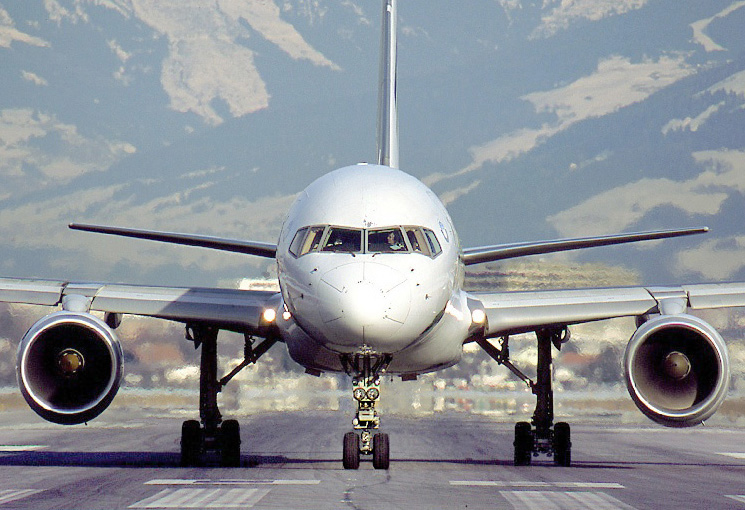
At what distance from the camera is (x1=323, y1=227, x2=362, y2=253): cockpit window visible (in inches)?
659

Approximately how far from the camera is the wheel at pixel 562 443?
76.1 ft

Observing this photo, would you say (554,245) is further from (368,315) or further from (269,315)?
(368,315)

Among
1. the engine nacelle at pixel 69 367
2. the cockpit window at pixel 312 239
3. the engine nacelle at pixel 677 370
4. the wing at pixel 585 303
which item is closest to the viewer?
the cockpit window at pixel 312 239

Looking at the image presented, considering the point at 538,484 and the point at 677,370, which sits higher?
the point at 677,370

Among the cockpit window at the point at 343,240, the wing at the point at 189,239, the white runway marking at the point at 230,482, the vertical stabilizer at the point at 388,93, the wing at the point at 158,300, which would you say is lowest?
the white runway marking at the point at 230,482

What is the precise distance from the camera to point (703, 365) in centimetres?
1939

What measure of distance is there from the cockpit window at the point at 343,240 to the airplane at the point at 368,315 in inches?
0.8

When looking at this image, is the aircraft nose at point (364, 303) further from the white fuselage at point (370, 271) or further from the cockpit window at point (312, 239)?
the cockpit window at point (312, 239)

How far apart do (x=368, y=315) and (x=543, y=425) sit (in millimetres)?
9220

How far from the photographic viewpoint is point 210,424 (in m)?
22.6

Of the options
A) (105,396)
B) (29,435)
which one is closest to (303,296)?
(105,396)

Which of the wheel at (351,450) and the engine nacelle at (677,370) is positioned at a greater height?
the engine nacelle at (677,370)

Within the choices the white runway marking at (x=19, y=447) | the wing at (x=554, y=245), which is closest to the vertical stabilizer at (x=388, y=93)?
the wing at (x=554, y=245)

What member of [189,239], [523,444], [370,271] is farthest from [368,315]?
[523,444]
